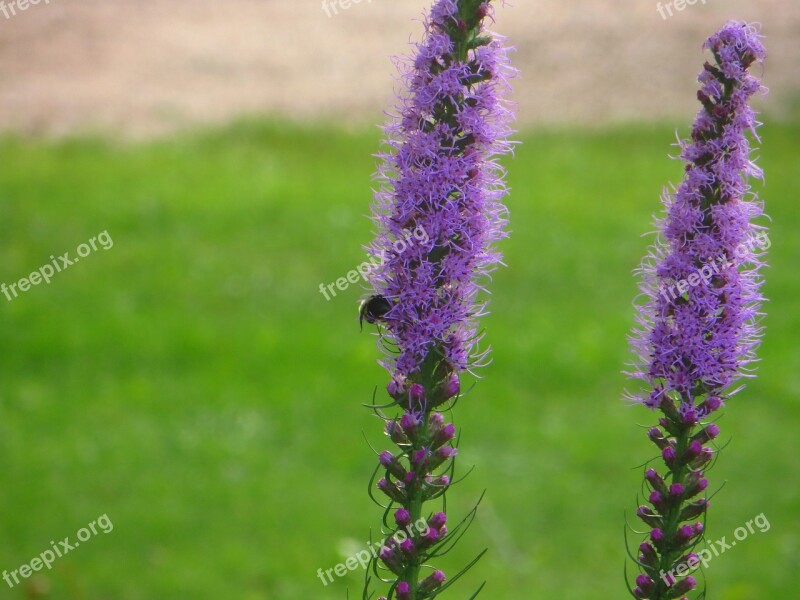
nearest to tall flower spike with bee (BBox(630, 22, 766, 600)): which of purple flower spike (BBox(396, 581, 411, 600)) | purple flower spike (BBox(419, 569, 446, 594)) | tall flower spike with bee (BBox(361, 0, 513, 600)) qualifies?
tall flower spike with bee (BBox(361, 0, 513, 600))

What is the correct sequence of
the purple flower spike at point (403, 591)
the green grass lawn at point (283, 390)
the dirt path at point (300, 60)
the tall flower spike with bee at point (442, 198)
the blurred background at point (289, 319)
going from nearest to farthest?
the tall flower spike with bee at point (442, 198), the purple flower spike at point (403, 591), the green grass lawn at point (283, 390), the blurred background at point (289, 319), the dirt path at point (300, 60)

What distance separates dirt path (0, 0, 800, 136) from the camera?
2203 cm

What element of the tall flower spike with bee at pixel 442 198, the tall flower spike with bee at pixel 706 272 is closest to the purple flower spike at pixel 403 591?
the tall flower spike with bee at pixel 442 198

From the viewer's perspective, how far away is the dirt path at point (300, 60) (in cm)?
2203

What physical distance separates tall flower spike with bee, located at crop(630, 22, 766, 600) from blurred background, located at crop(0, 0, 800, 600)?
206 cm

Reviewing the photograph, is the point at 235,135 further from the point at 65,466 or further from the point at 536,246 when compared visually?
the point at 65,466

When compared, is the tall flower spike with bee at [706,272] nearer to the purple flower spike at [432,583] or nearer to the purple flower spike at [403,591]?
the purple flower spike at [432,583]

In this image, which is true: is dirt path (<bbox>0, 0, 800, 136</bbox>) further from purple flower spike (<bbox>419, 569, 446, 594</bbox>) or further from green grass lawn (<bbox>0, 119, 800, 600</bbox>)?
purple flower spike (<bbox>419, 569, 446, 594</bbox>)

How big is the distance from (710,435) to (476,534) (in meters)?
7.30

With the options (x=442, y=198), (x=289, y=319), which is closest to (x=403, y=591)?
(x=442, y=198)

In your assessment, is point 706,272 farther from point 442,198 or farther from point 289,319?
point 289,319

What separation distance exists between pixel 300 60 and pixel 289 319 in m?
11.1

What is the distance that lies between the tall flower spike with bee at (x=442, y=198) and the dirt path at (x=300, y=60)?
17442mm

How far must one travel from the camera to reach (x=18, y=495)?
11.4 meters
